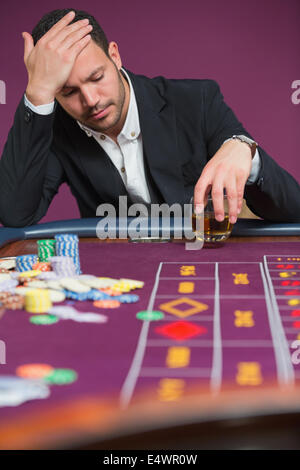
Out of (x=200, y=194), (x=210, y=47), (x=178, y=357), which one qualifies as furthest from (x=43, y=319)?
(x=210, y=47)

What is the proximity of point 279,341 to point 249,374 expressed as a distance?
0.43ft

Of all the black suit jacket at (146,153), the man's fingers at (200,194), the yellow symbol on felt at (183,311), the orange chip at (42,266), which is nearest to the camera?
the yellow symbol on felt at (183,311)

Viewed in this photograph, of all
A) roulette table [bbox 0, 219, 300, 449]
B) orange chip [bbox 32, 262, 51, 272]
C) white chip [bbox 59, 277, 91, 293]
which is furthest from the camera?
orange chip [bbox 32, 262, 51, 272]

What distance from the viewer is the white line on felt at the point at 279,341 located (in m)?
0.69

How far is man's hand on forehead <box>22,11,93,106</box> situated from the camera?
1.94 m

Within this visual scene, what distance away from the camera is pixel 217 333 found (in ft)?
2.75

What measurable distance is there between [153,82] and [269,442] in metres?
2.02

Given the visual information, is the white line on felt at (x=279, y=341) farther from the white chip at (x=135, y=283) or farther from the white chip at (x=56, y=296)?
the white chip at (x=56, y=296)

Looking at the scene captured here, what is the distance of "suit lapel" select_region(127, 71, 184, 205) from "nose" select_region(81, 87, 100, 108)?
30 cm

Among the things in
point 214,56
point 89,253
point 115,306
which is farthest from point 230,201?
point 214,56

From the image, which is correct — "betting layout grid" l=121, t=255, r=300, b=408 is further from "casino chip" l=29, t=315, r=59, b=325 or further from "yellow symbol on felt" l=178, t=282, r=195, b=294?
"casino chip" l=29, t=315, r=59, b=325

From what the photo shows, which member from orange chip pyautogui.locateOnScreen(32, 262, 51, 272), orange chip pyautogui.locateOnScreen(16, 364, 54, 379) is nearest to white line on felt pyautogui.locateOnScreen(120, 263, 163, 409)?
orange chip pyautogui.locateOnScreen(16, 364, 54, 379)

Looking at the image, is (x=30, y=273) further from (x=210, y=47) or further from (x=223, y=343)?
(x=210, y=47)

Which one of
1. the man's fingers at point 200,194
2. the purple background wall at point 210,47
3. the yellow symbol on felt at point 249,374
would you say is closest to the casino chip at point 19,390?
the yellow symbol on felt at point 249,374
